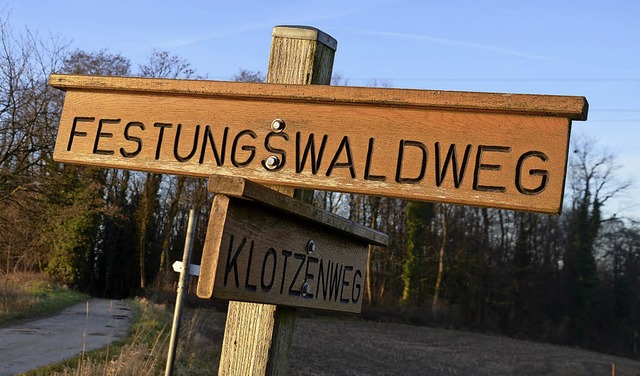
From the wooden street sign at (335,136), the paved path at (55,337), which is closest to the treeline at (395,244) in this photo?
the paved path at (55,337)

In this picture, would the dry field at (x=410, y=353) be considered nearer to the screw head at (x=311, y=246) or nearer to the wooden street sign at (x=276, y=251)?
the wooden street sign at (x=276, y=251)

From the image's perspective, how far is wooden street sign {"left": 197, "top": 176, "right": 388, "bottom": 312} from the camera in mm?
1960

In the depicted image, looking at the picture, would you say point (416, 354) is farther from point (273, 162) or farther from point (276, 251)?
point (276, 251)

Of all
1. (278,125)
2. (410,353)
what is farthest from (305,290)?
(410,353)

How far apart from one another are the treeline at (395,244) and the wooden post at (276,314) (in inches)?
666

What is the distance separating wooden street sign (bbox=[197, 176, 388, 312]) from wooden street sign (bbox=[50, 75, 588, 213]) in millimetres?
187

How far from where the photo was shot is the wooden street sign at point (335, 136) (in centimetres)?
219

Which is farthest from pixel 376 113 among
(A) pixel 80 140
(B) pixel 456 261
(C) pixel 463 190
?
(B) pixel 456 261

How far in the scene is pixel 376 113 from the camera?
93.7 inches

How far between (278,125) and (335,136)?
0.17 meters

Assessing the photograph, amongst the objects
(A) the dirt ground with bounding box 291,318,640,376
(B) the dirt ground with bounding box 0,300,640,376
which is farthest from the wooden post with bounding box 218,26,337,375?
(A) the dirt ground with bounding box 291,318,640,376

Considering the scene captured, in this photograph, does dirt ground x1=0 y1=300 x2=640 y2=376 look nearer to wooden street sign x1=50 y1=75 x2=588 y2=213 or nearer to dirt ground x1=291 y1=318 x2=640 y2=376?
dirt ground x1=291 y1=318 x2=640 y2=376

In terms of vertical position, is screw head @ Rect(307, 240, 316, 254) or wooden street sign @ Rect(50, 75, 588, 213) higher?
wooden street sign @ Rect(50, 75, 588, 213)

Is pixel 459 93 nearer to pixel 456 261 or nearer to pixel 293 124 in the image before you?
pixel 293 124
